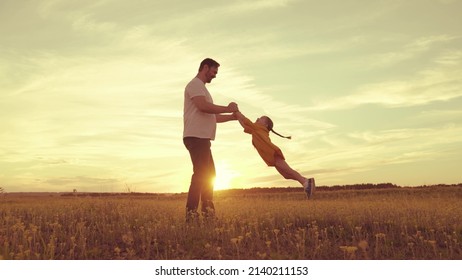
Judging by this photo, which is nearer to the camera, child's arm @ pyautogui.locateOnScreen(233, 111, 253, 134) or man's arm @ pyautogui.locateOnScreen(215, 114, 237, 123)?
man's arm @ pyautogui.locateOnScreen(215, 114, 237, 123)

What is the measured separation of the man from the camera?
761 centimetres

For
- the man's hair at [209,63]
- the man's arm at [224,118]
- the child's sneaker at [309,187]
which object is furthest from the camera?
the child's sneaker at [309,187]

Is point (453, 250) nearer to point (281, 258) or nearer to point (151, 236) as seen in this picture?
point (281, 258)

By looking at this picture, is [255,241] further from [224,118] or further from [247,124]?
[247,124]

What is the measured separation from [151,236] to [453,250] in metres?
4.03

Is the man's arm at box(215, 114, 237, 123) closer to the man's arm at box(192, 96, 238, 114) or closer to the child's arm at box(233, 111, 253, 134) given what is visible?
the child's arm at box(233, 111, 253, 134)

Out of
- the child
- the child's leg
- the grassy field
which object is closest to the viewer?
the grassy field

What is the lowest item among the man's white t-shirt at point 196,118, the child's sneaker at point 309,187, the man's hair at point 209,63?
the child's sneaker at point 309,187

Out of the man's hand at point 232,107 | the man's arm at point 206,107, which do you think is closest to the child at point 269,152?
the man's hand at point 232,107

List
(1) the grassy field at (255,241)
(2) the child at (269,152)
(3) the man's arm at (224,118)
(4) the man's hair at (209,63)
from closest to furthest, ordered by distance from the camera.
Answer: (1) the grassy field at (255,241)
(4) the man's hair at (209,63)
(3) the man's arm at (224,118)
(2) the child at (269,152)

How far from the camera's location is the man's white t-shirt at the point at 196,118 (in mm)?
7672

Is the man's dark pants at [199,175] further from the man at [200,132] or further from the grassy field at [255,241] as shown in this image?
the grassy field at [255,241]

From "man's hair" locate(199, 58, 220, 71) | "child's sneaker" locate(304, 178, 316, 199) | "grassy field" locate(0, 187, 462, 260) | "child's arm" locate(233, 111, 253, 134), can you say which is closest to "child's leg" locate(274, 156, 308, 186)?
"child's sneaker" locate(304, 178, 316, 199)
